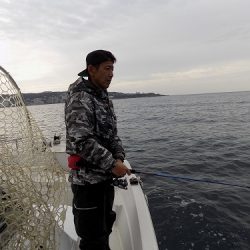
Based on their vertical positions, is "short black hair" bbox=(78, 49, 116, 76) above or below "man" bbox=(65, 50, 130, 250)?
above

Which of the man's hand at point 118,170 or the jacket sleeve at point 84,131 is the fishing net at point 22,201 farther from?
the man's hand at point 118,170

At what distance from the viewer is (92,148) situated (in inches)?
109

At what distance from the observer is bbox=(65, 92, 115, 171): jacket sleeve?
2.75m

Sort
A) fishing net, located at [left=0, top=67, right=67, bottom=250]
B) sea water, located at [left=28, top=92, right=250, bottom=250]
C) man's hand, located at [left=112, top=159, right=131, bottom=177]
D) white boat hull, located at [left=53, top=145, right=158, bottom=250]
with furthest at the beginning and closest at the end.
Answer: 1. sea water, located at [left=28, top=92, right=250, bottom=250]
2. white boat hull, located at [left=53, top=145, right=158, bottom=250]
3. man's hand, located at [left=112, top=159, right=131, bottom=177]
4. fishing net, located at [left=0, top=67, right=67, bottom=250]

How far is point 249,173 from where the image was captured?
9875 mm

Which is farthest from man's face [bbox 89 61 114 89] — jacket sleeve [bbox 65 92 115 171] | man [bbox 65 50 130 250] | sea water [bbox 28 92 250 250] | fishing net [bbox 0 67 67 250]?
sea water [bbox 28 92 250 250]

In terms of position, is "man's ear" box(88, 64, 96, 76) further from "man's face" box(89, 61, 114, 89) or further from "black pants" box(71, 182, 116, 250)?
"black pants" box(71, 182, 116, 250)

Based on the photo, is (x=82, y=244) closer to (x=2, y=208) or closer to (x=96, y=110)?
(x=2, y=208)

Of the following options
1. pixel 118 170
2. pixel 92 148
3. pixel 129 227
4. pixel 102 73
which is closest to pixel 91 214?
pixel 118 170

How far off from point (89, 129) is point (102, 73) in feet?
1.87

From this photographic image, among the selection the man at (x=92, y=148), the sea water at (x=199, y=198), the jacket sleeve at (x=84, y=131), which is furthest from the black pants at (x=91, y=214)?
the sea water at (x=199, y=198)

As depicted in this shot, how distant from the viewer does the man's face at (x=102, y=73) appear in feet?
9.78

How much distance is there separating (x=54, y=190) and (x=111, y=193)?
62cm

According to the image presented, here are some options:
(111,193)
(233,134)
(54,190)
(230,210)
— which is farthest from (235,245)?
(233,134)
